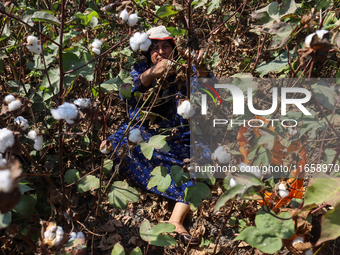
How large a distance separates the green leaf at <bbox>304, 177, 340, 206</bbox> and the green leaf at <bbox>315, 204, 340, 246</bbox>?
3 cm

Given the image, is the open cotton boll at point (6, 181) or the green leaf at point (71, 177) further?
the green leaf at point (71, 177)

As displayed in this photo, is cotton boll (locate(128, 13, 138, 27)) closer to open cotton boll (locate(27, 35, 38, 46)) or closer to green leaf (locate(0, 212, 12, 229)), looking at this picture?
open cotton boll (locate(27, 35, 38, 46))

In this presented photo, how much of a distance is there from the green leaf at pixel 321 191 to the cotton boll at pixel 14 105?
3.10ft

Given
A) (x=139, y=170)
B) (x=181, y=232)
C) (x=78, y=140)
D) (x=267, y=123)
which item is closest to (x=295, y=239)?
(x=267, y=123)

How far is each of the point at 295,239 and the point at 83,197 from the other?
4.88 ft

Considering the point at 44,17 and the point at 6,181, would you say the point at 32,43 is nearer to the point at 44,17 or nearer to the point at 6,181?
the point at 44,17

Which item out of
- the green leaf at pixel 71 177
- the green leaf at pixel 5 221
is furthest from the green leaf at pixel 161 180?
the green leaf at pixel 5 221

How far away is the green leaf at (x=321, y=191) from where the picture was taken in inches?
27.6

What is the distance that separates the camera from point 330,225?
72 centimetres

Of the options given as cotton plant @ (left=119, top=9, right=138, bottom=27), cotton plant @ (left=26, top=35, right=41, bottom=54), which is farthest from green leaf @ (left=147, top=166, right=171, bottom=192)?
cotton plant @ (left=26, top=35, right=41, bottom=54)

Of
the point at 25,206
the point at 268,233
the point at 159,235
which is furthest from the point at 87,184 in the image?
the point at 268,233

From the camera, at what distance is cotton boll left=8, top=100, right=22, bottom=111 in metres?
0.95

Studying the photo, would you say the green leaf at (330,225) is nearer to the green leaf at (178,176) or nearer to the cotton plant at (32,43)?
the green leaf at (178,176)

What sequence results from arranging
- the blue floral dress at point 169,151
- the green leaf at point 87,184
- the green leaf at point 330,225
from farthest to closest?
the blue floral dress at point 169,151
the green leaf at point 87,184
the green leaf at point 330,225
